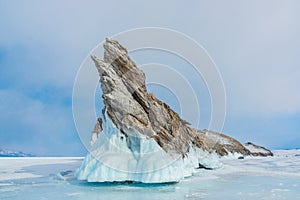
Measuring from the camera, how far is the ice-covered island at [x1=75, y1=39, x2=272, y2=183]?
414 inches

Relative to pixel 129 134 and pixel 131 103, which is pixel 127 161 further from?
pixel 131 103

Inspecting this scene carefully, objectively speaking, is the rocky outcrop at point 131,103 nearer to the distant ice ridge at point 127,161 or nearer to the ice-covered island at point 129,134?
the ice-covered island at point 129,134

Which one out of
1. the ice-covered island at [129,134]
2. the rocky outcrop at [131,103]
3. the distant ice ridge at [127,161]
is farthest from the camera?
the rocky outcrop at [131,103]

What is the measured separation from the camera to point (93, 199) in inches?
314

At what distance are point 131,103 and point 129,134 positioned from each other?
131 centimetres

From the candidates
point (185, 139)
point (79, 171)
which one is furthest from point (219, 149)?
point (79, 171)

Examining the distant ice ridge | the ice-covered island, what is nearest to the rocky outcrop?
the ice-covered island

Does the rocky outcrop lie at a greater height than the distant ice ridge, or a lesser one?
greater

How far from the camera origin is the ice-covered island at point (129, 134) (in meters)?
10.5

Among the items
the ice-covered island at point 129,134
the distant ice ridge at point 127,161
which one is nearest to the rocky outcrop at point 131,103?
the ice-covered island at point 129,134

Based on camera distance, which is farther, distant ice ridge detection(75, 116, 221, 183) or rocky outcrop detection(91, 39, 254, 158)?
rocky outcrop detection(91, 39, 254, 158)

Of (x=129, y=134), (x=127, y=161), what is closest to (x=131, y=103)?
(x=129, y=134)

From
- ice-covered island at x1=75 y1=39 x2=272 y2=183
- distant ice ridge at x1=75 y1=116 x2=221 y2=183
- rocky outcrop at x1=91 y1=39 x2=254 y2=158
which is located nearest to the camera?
distant ice ridge at x1=75 y1=116 x2=221 y2=183

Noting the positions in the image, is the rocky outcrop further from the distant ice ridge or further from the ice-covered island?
the distant ice ridge
